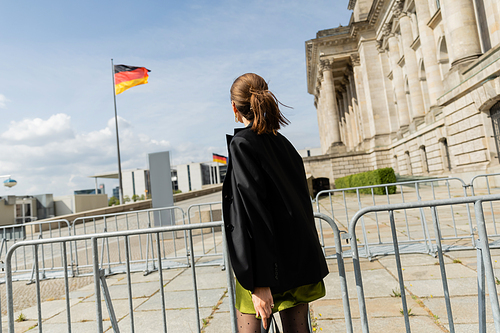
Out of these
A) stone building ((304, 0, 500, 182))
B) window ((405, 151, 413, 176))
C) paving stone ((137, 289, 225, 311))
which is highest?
stone building ((304, 0, 500, 182))

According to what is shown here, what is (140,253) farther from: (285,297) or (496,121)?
(496,121)

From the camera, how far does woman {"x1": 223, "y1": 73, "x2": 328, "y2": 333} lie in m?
1.50

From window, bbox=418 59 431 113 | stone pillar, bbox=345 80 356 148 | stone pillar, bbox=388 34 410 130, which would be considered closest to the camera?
window, bbox=418 59 431 113

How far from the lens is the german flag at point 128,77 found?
20.7 meters

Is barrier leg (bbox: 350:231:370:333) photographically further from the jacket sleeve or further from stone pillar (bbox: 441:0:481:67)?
stone pillar (bbox: 441:0:481:67)

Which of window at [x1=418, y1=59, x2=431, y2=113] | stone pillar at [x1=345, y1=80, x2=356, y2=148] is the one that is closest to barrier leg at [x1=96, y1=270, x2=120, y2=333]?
window at [x1=418, y1=59, x2=431, y2=113]

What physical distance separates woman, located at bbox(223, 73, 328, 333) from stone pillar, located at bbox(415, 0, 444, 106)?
24.0m

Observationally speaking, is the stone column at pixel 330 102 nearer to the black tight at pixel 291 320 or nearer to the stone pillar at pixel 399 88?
the stone pillar at pixel 399 88

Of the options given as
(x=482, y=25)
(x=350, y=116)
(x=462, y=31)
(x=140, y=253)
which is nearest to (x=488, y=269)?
(x=140, y=253)

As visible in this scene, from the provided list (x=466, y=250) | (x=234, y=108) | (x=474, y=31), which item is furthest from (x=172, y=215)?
(x=474, y=31)

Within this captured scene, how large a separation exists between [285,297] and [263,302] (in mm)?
168

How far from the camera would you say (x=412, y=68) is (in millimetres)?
25656

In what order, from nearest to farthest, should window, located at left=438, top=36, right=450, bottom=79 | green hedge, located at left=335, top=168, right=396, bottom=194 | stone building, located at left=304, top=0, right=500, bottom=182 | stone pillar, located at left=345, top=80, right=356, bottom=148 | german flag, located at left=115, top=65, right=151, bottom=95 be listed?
stone building, located at left=304, top=0, right=500, bottom=182 < green hedge, located at left=335, top=168, right=396, bottom=194 < german flag, located at left=115, top=65, right=151, bottom=95 < window, located at left=438, top=36, right=450, bottom=79 < stone pillar, located at left=345, top=80, right=356, bottom=148

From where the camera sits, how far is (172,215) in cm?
827
